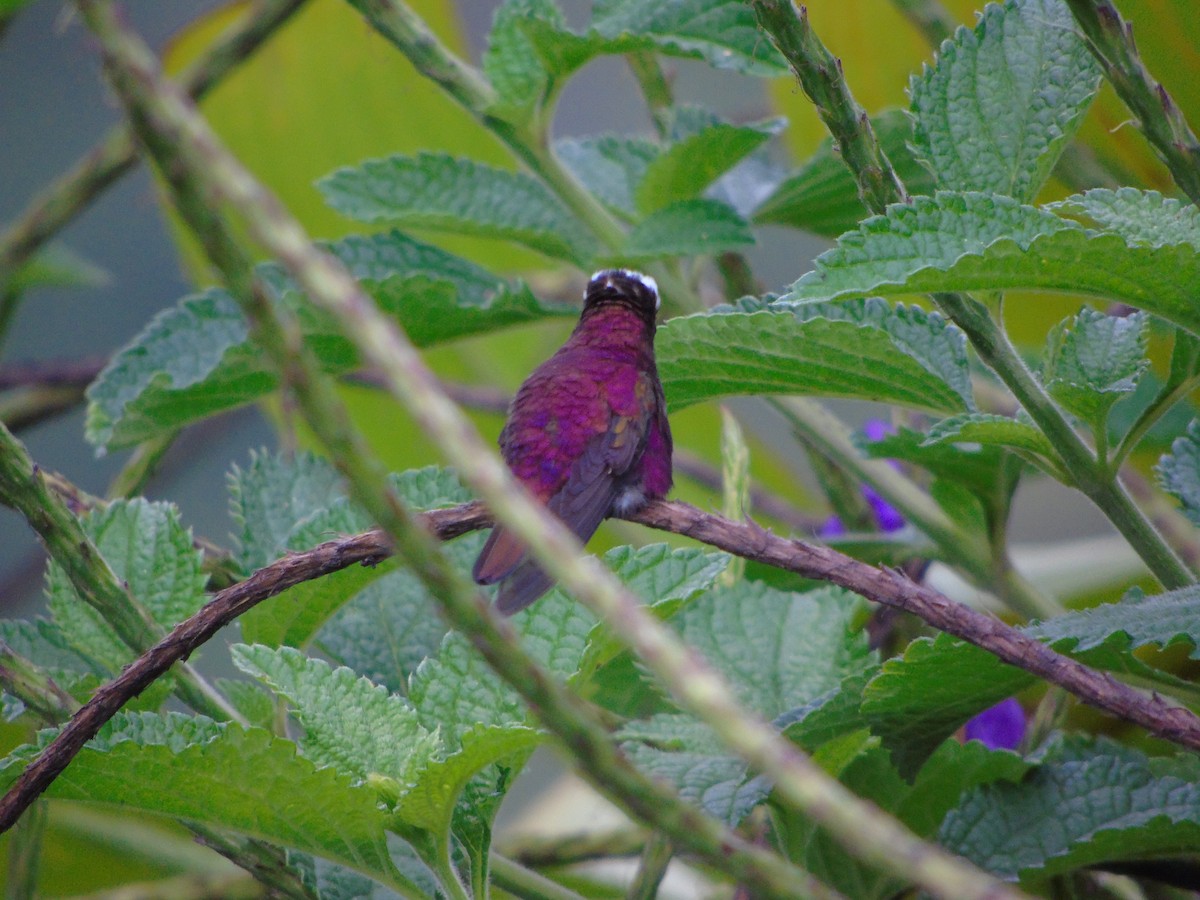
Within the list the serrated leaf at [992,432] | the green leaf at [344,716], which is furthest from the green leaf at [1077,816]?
the green leaf at [344,716]

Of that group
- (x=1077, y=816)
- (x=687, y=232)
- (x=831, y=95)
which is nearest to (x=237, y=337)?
(x=687, y=232)

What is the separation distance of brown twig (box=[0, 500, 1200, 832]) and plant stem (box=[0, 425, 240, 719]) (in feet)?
0.56

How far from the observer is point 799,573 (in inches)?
31.6

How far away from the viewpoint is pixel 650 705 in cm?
152

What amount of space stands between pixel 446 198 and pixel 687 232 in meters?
0.29

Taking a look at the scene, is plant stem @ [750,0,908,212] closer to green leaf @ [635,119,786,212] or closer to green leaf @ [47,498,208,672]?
green leaf @ [635,119,786,212]

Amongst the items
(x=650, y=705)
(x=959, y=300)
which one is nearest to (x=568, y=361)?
(x=650, y=705)

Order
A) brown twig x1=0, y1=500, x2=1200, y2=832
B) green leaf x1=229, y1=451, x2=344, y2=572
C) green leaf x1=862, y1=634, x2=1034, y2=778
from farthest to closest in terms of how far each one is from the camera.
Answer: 1. green leaf x1=229, y1=451, x2=344, y2=572
2. green leaf x1=862, y1=634, x2=1034, y2=778
3. brown twig x1=0, y1=500, x2=1200, y2=832

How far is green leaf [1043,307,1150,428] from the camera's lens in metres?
0.88

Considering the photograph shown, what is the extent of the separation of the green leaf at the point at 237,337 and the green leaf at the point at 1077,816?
69 centimetres

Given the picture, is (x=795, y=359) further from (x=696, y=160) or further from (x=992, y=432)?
(x=696, y=160)

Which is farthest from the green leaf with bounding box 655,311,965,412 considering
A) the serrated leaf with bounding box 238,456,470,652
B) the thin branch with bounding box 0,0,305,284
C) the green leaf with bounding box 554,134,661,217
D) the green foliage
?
the thin branch with bounding box 0,0,305,284

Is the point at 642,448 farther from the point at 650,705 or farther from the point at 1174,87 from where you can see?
the point at 1174,87

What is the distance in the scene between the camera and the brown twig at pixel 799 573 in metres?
0.74
